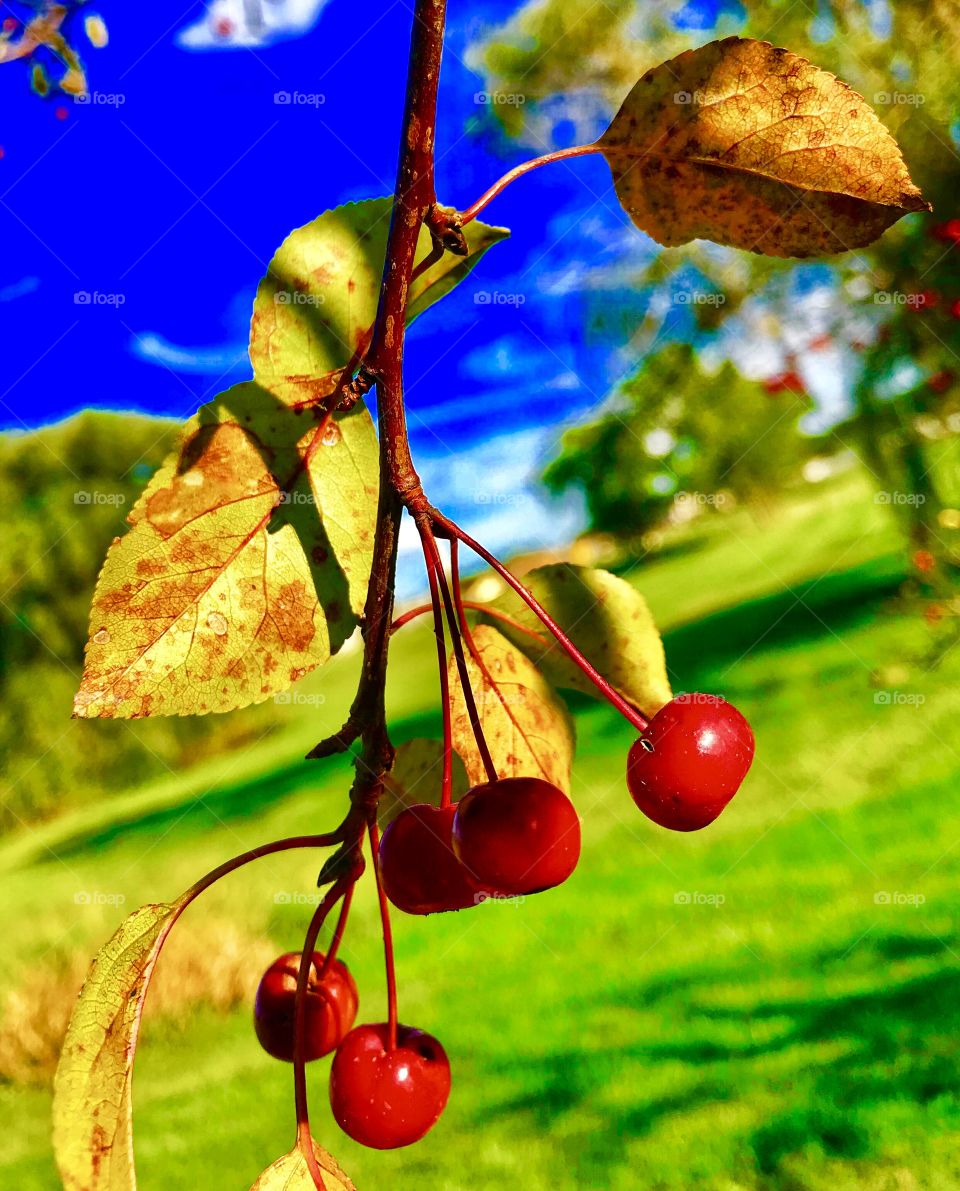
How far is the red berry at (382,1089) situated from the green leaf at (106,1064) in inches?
5.1

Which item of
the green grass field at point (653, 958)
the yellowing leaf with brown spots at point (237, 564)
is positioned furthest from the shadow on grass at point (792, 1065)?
the yellowing leaf with brown spots at point (237, 564)

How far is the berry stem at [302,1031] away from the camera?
36cm

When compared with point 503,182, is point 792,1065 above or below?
below

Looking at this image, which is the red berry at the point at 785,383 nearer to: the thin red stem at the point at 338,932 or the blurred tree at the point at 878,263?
the blurred tree at the point at 878,263

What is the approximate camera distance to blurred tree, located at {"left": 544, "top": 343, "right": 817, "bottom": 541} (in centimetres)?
412

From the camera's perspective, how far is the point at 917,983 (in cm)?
197

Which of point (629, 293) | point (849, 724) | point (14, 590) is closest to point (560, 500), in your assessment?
point (629, 293)

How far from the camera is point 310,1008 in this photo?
1.58 feet

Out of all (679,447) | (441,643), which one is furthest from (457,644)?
(679,447)

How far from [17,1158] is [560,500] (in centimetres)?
361

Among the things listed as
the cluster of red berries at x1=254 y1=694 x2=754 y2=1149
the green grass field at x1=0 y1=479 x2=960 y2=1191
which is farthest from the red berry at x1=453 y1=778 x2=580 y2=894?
the green grass field at x1=0 y1=479 x2=960 y2=1191

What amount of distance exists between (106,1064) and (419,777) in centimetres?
20

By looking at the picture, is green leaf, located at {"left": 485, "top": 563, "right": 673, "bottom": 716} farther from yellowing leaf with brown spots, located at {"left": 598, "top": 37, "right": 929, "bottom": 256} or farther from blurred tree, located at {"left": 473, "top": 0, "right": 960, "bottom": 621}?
blurred tree, located at {"left": 473, "top": 0, "right": 960, "bottom": 621}

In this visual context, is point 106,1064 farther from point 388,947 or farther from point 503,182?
point 503,182
